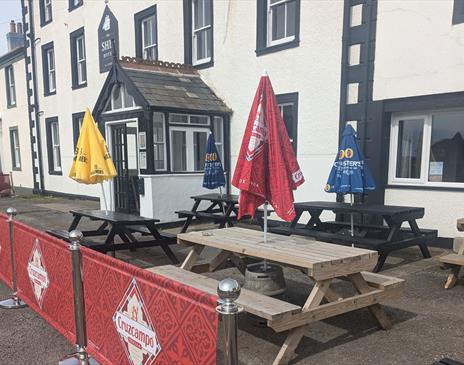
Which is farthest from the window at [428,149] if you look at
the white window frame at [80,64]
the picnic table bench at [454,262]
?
the white window frame at [80,64]

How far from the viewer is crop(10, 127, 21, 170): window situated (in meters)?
19.7

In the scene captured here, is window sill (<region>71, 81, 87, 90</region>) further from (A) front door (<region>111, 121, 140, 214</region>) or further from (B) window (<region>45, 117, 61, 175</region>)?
(A) front door (<region>111, 121, 140, 214</region>)

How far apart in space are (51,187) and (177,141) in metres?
9.68

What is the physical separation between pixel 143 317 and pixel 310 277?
1442 mm

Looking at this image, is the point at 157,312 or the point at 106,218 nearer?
the point at 157,312

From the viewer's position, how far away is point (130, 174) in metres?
10.1

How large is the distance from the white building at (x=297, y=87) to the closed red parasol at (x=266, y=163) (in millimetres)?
A: 4096

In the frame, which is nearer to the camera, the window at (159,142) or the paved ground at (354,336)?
the paved ground at (354,336)

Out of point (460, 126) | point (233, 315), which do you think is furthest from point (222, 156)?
point (233, 315)

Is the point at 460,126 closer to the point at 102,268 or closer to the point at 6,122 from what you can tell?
the point at 102,268

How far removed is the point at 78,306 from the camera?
9.98 ft

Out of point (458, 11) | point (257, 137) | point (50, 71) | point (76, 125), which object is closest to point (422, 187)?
point (458, 11)

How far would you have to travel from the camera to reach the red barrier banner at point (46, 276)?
3.23 meters

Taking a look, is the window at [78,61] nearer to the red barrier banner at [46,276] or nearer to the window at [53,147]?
the window at [53,147]
